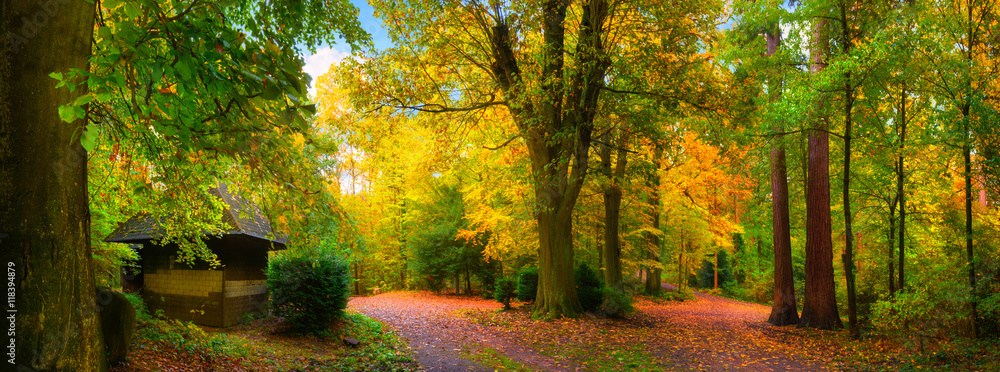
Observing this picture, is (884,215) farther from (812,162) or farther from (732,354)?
(732,354)

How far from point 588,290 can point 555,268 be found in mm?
1701

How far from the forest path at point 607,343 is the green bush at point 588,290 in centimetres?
78

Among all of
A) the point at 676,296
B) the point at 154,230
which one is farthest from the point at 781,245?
the point at 154,230

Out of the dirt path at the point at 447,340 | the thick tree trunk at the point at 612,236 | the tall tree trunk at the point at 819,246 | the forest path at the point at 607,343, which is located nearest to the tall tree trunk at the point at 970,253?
the forest path at the point at 607,343

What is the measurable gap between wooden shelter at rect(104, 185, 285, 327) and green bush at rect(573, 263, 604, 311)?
23.5ft

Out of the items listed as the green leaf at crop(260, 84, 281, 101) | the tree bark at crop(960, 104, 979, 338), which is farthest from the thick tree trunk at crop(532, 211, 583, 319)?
the green leaf at crop(260, 84, 281, 101)

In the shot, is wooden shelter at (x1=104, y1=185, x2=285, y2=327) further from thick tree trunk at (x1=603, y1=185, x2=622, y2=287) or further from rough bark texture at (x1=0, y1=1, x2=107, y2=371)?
thick tree trunk at (x1=603, y1=185, x2=622, y2=287)

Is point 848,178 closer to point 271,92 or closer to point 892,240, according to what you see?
point 892,240

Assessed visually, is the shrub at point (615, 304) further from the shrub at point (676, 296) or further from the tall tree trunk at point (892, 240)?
the shrub at point (676, 296)

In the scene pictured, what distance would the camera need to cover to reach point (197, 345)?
5.76 meters

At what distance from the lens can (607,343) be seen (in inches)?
350

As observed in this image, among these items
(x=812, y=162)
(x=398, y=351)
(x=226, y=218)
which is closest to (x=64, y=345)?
(x=398, y=351)

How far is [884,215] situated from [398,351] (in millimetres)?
9499

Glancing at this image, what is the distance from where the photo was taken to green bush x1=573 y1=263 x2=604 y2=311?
12156 millimetres
